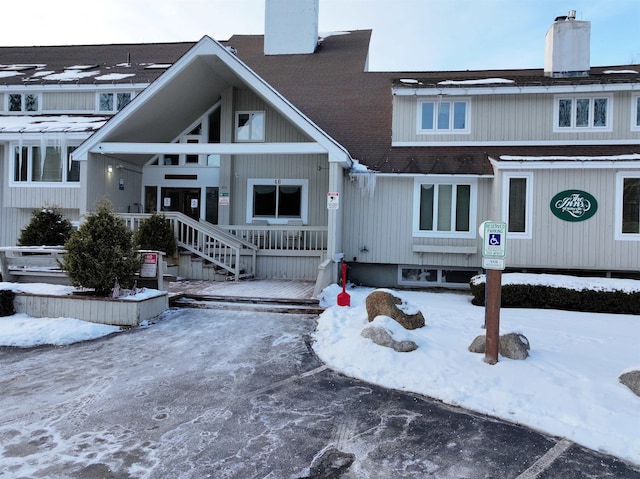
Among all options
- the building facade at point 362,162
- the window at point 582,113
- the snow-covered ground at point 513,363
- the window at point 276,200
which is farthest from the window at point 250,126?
the window at point 582,113

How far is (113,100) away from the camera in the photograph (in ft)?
52.9

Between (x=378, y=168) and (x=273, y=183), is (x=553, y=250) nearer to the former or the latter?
(x=378, y=168)

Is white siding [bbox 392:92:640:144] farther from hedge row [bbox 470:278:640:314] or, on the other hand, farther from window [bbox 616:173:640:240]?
hedge row [bbox 470:278:640:314]

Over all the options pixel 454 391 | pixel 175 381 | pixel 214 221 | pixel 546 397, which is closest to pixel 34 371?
pixel 175 381

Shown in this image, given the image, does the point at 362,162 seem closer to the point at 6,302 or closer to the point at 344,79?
the point at 344,79

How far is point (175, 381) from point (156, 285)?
4345 mm

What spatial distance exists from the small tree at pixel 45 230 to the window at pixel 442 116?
1036 cm

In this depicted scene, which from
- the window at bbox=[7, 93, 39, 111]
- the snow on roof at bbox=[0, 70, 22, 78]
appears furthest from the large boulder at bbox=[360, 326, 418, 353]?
the snow on roof at bbox=[0, 70, 22, 78]

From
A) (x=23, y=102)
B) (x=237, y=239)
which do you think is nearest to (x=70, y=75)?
(x=23, y=102)

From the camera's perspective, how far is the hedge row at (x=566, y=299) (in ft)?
31.1

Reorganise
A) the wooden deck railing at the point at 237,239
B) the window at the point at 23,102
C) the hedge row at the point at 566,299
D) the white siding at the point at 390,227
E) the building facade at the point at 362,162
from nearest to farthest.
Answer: the hedge row at the point at 566,299 < the building facade at the point at 362,162 < the wooden deck railing at the point at 237,239 < the white siding at the point at 390,227 < the window at the point at 23,102

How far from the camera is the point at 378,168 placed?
12812mm

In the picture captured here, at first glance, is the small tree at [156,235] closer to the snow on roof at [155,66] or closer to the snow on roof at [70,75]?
the snow on roof at [70,75]

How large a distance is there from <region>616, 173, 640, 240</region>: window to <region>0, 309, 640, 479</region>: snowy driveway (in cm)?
873
